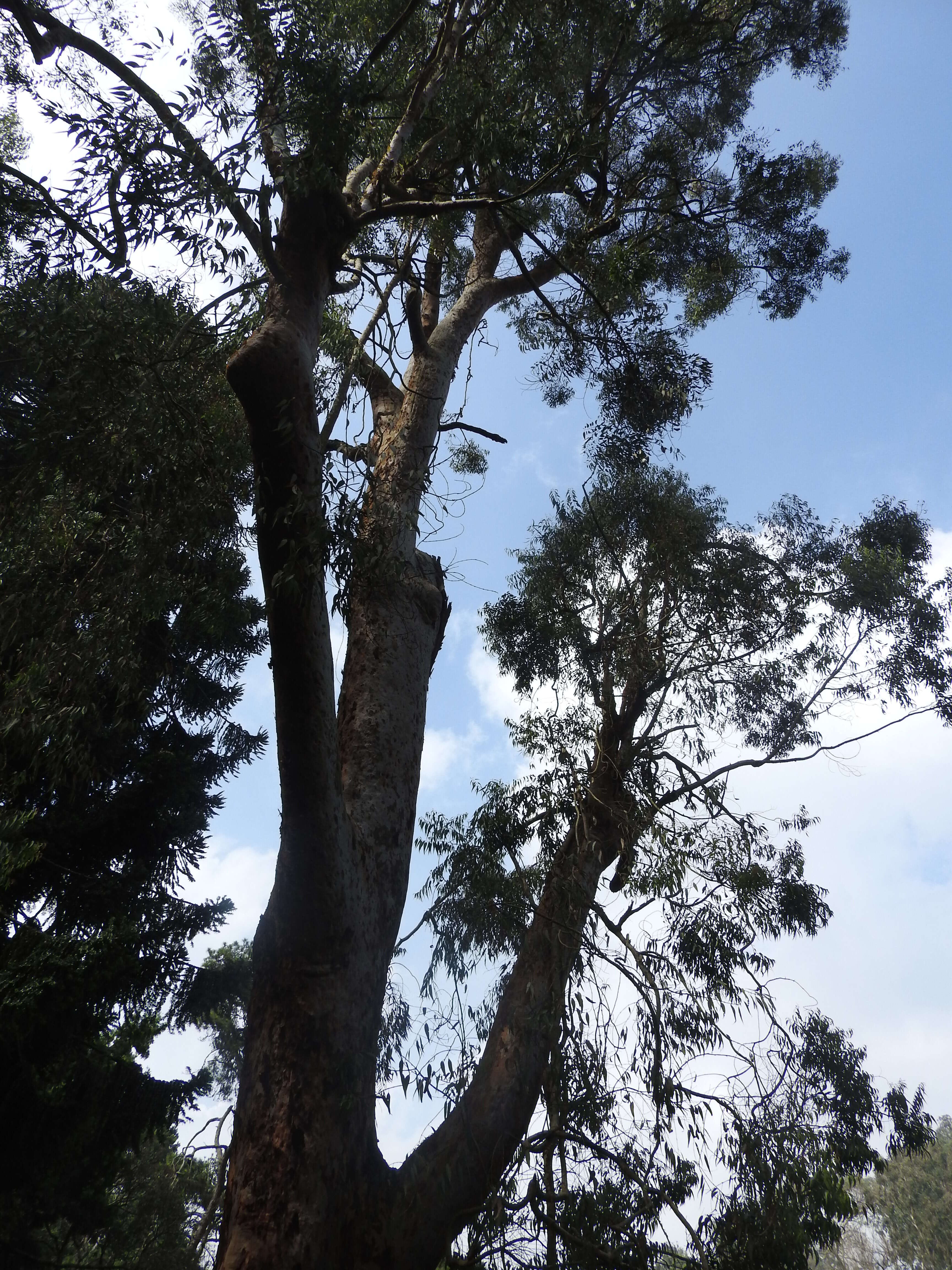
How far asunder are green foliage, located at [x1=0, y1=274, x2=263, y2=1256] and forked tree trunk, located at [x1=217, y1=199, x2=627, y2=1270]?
81cm

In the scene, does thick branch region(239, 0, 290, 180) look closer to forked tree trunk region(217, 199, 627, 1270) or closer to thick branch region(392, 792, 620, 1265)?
forked tree trunk region(217, 199, 627, 1270)

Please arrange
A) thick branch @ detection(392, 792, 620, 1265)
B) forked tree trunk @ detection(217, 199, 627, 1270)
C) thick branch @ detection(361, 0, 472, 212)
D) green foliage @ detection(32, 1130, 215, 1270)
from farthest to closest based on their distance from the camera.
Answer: green foliage @ detection(32, 1130, 215, 1270), thick branch @ detection(361, 0, 472, 212), thick branch @ detection(392, 792, 620, 1265), forked tree trunk @ detection(217, 199, 627, 1270)

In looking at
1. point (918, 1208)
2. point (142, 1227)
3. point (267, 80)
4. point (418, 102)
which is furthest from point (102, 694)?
point (918, 1208)

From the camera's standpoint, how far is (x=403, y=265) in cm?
424

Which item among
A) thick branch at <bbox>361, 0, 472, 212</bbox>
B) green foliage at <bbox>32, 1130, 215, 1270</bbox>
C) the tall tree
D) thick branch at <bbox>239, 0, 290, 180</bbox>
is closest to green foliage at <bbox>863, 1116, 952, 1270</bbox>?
green foliage at <bbox>32, 1130, 215, 1270</bbox>

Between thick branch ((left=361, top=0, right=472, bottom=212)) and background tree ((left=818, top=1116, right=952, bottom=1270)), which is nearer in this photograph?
thick branch ((left=361, top=0, right=472, bottom=212))

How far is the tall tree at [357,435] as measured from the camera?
8.39 ft

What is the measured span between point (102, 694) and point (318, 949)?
1924 millimetres

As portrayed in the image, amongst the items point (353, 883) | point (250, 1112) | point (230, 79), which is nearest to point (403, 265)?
point (230, 79)

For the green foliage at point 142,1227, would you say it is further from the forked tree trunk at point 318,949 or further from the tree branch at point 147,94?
the tree branch at point 147,94

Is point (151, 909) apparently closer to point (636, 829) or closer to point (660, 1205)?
point (636, 829)

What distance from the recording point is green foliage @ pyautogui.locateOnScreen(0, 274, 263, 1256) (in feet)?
10.9

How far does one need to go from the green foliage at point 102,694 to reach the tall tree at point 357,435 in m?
0.50

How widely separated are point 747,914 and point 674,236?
5.88 m
